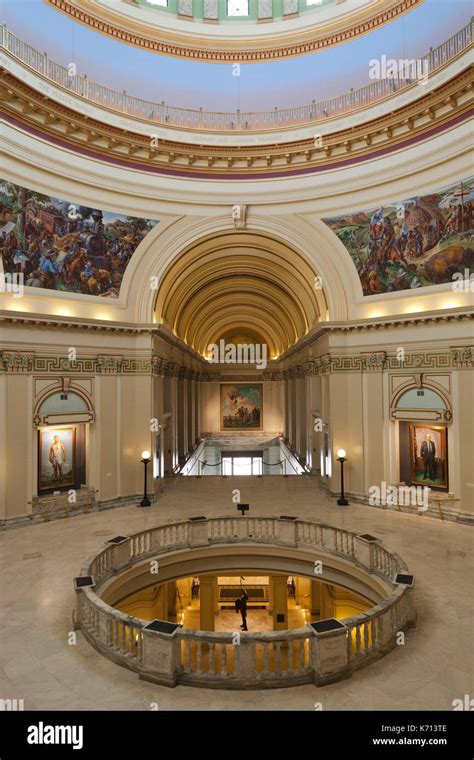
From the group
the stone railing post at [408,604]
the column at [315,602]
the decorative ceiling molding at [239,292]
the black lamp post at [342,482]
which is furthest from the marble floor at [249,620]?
the decorative ceiling molding at [239,292]

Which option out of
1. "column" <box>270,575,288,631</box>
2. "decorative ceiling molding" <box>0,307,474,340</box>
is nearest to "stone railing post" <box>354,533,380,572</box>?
"column" <box>270,575,288,631</box>

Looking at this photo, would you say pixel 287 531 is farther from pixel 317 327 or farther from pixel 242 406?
pixel 242 406

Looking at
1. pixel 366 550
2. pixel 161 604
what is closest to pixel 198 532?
pixel 161 604

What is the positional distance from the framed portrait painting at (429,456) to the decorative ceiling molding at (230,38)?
12985 mm

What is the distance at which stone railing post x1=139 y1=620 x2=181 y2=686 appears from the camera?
5781 millimetres

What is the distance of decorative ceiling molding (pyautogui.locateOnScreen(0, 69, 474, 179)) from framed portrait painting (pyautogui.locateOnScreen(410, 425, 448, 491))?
29.4 ft

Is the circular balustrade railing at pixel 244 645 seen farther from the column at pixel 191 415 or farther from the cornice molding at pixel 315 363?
the column at pixel 191 415

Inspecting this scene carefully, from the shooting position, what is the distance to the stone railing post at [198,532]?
11.3 meters

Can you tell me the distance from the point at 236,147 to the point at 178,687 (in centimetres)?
1570

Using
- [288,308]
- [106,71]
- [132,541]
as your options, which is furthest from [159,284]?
[288,308]

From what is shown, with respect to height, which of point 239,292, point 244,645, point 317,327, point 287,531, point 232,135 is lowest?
point 287,531

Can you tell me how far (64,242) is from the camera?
45.4ft
